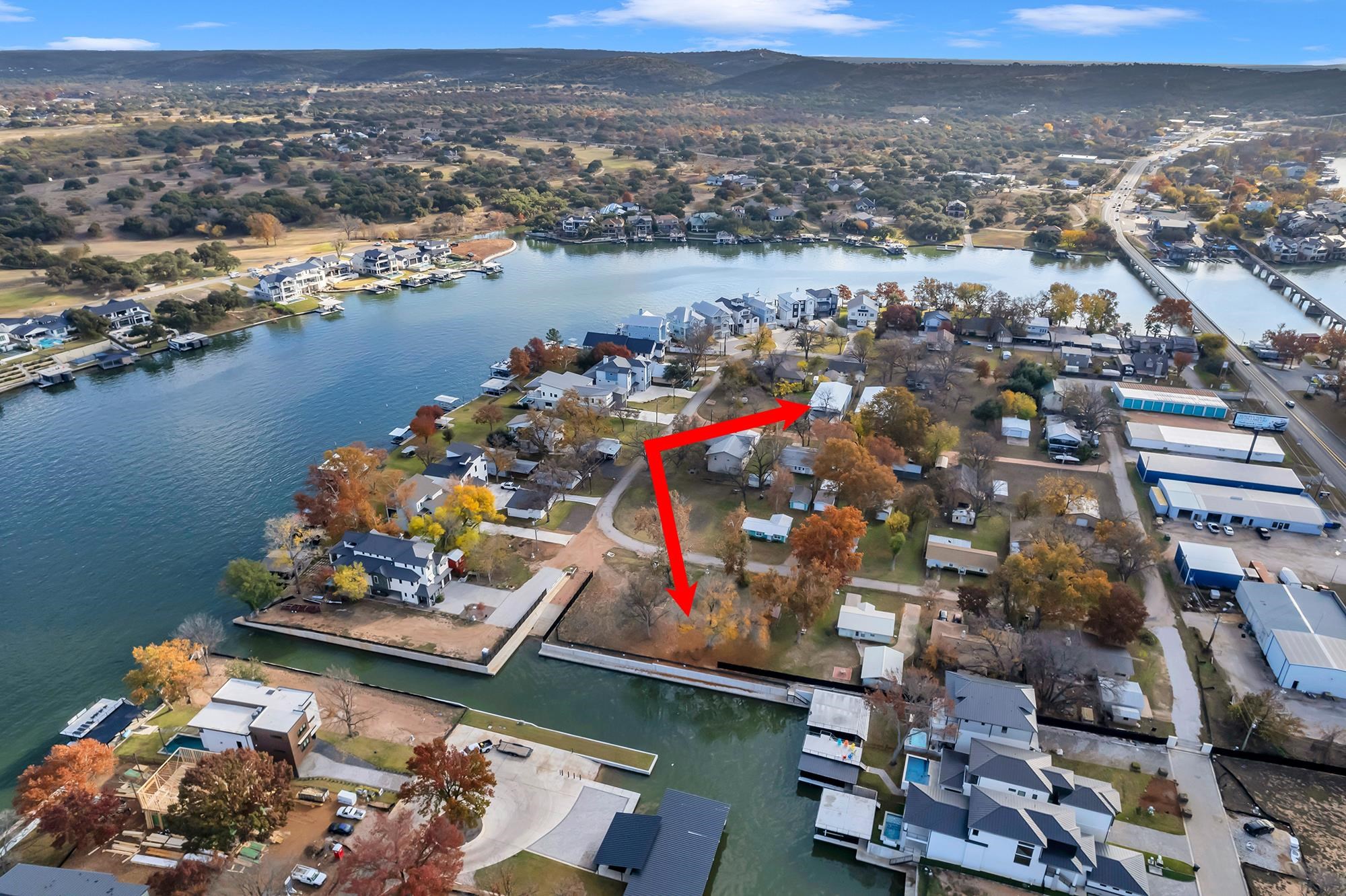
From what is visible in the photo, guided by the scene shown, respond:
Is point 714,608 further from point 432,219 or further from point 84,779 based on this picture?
point 432,219

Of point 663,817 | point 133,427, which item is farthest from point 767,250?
point 663,817

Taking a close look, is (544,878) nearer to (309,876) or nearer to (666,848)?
(666,848)

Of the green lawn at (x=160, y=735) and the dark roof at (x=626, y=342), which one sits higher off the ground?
the dark roof at (x=626, y=342)

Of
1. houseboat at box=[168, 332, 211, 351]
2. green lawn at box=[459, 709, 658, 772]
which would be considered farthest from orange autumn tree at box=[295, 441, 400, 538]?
houseboat at box=[168, 332, 211, 351]

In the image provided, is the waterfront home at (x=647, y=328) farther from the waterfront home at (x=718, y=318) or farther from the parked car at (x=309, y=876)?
the parked car at (x=309, y=876)

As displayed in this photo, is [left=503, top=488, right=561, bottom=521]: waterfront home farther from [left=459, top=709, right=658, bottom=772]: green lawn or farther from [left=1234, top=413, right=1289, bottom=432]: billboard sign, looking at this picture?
[left=1234, top=413, right=1289, bottom=432]: billboard sign

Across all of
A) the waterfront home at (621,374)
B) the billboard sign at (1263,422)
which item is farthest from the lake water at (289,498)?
the billboard sign at (1263,422)

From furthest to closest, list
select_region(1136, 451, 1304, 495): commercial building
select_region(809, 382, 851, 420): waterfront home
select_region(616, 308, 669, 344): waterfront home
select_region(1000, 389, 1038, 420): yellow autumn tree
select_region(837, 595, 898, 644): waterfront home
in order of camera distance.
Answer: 1. select_region(616, 308, 669, 344): waterfront home
2. select_region(1000, 389, 1038, 420): yellow autumn tree
3. select_region(809, 382, 851, 420): waterfront home
4. select_region(1136, 451, 1304, 495): commercial building
5. select_region(837, 595, 898, 644): waterfront home

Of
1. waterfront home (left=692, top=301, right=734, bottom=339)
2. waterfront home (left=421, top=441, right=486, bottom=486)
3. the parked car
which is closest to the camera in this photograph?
the parked car
